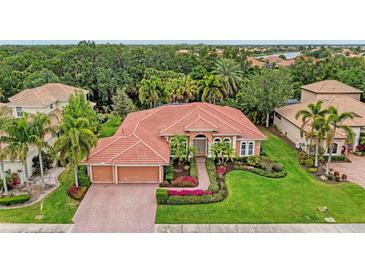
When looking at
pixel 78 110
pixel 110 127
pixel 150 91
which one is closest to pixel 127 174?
pixel 78 110

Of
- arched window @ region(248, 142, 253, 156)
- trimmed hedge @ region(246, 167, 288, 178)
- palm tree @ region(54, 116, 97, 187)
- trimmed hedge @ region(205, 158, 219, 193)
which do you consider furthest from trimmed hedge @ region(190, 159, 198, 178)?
palm tree @ region(54, 116, 97, 187)

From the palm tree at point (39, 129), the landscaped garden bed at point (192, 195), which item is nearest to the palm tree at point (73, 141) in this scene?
the palm tree at point (39, 129)

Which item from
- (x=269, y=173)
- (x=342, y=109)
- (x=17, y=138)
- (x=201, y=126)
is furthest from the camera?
(x=342, y=109)

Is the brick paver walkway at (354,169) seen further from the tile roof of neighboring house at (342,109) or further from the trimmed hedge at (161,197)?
the trimmed hedge at (161,197)

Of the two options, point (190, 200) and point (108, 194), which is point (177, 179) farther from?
point (108, 194)

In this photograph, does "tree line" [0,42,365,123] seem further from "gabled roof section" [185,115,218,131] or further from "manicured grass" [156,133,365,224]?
"manicured grass" [156,133,365,224]

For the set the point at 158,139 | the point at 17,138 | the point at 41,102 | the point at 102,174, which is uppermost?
the point at 17,138

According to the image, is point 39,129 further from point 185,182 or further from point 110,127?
point 110,127

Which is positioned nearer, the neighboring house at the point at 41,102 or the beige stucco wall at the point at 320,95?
the neighboring house at the point at 41,102
